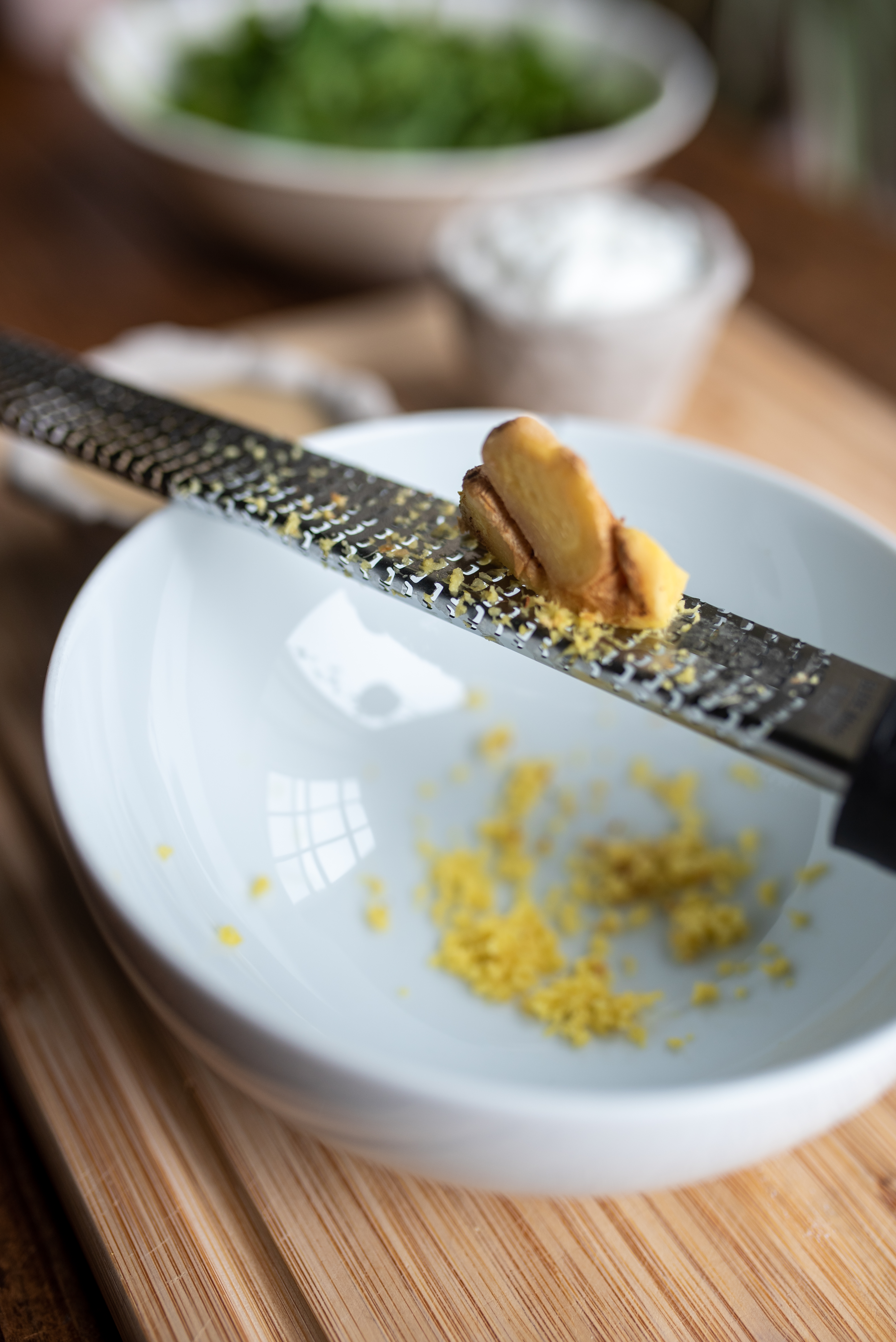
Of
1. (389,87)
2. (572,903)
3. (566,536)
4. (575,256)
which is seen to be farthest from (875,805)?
(389,87)

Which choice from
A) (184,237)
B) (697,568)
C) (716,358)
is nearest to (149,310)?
(184,237)

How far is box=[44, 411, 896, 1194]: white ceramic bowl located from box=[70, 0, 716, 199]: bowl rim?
1.74ft

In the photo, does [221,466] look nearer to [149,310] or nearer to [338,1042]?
[338,1042]

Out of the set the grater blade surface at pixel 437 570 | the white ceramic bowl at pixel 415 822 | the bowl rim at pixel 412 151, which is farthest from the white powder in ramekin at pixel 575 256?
the grater blade surface at pixel 437 570

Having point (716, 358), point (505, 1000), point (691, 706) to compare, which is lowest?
point (505, 1000)

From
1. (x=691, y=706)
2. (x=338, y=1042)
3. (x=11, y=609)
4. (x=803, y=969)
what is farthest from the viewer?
(x=11, y=609)

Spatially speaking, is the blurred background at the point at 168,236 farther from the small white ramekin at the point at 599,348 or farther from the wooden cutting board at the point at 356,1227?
the wooden cutting board at the point at 356,1227

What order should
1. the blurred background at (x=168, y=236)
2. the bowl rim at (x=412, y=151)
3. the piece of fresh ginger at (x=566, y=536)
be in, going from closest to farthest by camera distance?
the piece of fresh ginger at (x=566, y=536)
the bowl rim at (x=412, y=151)
the blurred background at (x=168, y=236)

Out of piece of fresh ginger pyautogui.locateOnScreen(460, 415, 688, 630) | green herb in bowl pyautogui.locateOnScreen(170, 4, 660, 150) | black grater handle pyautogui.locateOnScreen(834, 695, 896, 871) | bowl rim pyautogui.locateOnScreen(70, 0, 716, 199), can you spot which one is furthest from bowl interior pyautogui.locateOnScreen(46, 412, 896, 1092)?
green herb in bowl pyautogui.locateOnScreen(170, 4, 660, 150)

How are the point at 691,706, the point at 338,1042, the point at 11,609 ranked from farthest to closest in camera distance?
the point at 11,609, the point at 691,706, the point at 338,1042

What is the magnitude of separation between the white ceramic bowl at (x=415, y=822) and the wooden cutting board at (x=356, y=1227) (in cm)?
8

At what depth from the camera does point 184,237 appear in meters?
1.74

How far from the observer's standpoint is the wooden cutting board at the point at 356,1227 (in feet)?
2.00

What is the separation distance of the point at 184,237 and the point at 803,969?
1.47 m
